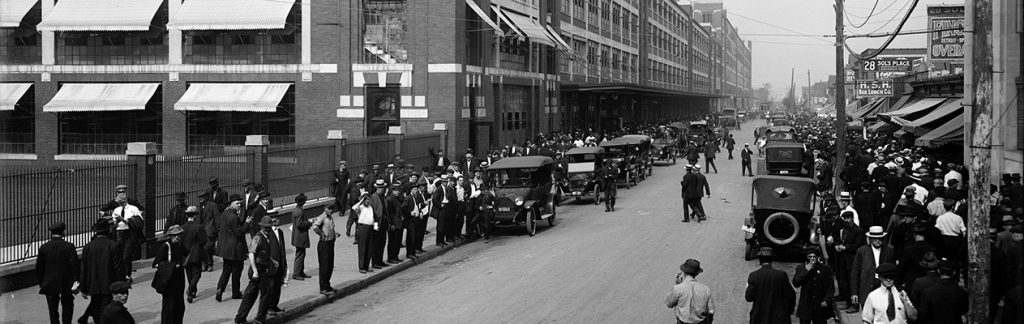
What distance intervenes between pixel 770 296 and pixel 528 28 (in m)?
34.7

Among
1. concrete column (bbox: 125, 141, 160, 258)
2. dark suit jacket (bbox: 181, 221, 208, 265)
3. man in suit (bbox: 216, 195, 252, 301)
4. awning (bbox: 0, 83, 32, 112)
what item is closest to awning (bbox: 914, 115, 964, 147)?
man in suit (bbox: 216, 195, 252, 301)

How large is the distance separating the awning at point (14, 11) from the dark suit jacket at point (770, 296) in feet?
121

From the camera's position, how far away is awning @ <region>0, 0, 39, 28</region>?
125ft

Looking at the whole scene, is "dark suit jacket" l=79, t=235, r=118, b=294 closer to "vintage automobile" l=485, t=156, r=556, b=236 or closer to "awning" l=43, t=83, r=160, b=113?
"vintage automobile" l=485, t=156, r=556, b=236

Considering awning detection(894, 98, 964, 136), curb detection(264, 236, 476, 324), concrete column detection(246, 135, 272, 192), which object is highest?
awning detection(894, 98, 964, 136)

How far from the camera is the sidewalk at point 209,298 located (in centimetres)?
1382

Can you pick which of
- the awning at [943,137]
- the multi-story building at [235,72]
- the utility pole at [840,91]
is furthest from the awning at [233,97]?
the awning at [943,137]

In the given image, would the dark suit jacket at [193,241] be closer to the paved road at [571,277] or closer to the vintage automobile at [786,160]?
the paved road at [571,277]

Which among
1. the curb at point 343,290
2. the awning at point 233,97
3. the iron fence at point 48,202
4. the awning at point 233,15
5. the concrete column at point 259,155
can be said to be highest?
the awning at point 233,15

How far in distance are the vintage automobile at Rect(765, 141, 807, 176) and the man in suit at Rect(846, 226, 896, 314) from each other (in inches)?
837

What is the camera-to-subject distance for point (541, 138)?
4384 centimetres

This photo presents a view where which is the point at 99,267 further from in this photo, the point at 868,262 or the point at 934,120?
the point at 934,120

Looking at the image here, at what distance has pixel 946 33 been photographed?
33.4 meters

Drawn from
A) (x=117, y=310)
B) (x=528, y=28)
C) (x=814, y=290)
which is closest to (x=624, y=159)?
(x=528, y=28)
